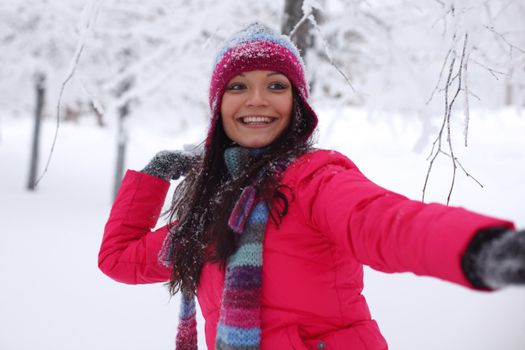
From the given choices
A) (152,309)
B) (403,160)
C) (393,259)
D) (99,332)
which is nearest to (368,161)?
(403,160)

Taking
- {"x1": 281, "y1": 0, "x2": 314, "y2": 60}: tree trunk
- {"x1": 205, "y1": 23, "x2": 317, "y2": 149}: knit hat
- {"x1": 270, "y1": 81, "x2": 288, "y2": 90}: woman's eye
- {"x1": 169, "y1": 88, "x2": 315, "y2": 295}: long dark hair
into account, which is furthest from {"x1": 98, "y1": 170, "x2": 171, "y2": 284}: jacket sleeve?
{"x1": 281, "y1": 0, "x2": 314, "y2": 60}: tree trunk

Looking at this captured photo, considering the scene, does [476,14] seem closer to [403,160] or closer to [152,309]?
[152,309]

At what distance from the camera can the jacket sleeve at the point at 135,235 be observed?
72.7 inches

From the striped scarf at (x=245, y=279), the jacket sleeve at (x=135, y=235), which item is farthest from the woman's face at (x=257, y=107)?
the jacket sleeve at (x=135, y=235)

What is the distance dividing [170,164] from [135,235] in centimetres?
38

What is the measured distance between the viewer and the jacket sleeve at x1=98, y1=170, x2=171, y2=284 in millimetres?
1846

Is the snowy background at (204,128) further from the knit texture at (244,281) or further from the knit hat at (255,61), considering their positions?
the knit texture at (244,281)

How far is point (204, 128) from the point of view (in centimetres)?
504

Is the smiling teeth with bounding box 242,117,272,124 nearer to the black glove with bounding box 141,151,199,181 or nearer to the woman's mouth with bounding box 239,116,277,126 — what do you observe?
the woman's mouth with bounding box 239,116,277,126

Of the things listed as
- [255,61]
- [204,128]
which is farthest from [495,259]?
[204,128]

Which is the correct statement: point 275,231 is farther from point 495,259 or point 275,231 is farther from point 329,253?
point 495,259

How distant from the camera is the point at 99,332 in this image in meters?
3.19

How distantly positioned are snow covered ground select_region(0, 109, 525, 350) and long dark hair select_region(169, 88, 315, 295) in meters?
1.63

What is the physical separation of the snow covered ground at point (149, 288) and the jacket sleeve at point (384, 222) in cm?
216
